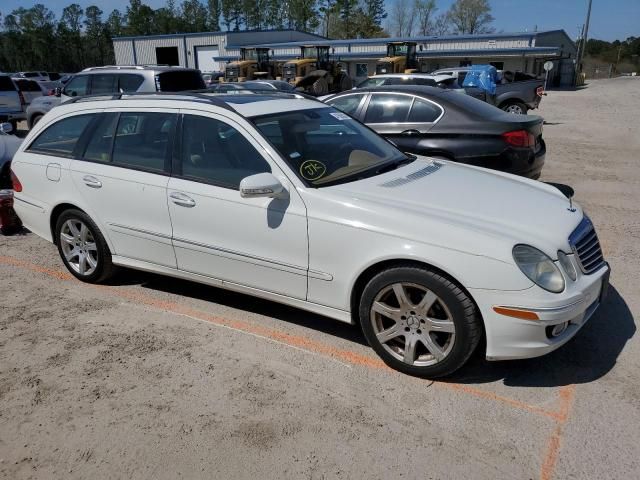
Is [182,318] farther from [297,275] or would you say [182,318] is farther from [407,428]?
[407,428]

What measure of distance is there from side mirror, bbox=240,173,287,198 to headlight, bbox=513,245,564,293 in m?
1.46

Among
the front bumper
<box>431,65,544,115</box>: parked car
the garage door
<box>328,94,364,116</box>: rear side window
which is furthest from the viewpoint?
the garage door

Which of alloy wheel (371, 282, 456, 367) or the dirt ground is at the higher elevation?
alloy wheel (371, 282, 456, 367)

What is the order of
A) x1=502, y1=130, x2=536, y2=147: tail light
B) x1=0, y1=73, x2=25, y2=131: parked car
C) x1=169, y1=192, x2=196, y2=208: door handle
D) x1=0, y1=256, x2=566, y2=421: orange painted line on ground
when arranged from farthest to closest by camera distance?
x1=0, y1=73, x2=25, y2=131: parked car < x1=502, y1=130, x2=536, y2=147: tail light < x1=169, y1=192, x2=196, y2=208: door handle < x1=0, y1=256, x2=566, y2=421: orange painted line on ground

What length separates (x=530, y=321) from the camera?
298 cm

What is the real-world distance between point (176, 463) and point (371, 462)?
964 mm

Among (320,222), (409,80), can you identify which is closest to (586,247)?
(320,222)

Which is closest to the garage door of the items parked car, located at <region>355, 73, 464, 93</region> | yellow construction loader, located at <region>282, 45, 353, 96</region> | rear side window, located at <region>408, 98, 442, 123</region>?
yellow construction loader, located at <region>282, 45, 353, 96</region>

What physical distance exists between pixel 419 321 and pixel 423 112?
4311 mm

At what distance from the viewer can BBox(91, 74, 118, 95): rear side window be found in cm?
1105

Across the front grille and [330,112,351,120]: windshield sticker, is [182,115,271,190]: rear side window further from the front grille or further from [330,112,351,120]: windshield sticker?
the front grille

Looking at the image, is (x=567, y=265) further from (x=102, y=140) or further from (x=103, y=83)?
(x=103, y=83)

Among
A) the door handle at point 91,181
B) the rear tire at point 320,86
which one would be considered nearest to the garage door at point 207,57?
the rear tire at point 320,86

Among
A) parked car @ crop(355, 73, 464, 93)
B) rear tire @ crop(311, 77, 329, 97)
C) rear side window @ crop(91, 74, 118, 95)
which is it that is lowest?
rear tire @ crop(311, 77, 329, 97)
